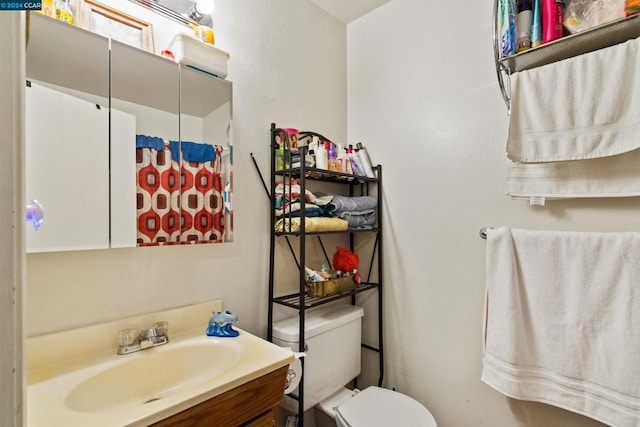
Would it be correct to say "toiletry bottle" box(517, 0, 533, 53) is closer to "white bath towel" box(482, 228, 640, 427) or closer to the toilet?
"white bath towel" box(482, 228, 640, 427)

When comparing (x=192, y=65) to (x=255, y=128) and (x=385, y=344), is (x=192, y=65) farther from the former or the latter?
(x=385, y=344)

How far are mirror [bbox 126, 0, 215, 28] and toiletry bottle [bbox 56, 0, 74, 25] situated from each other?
0.90ft

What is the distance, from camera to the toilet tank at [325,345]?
1.38 meters

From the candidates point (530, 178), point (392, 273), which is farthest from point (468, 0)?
point (392, 273)

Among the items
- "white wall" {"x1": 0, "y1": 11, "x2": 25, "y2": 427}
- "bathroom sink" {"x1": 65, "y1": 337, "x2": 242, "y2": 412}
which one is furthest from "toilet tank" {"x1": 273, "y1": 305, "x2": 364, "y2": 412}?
"white wall" {"x1": 0, "y1": 11, "x2": 25, "y2": 427}

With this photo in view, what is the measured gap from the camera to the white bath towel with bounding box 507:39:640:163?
102 centimetres

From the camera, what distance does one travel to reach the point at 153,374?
100 cm

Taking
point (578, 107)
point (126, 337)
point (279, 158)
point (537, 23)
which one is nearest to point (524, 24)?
point (537, 23)

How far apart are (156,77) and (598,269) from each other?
5.49ft

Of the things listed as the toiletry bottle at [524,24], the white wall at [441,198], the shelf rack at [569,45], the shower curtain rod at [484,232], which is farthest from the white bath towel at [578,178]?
the toiletry bottle at [524,24]

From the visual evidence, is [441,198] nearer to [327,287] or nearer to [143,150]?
[327,287]

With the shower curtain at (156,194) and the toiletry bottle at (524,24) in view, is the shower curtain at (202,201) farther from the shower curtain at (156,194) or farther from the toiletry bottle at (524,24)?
the toiletry bottle at (524,24)

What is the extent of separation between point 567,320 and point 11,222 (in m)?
1.51

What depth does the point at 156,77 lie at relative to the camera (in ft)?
3.57
